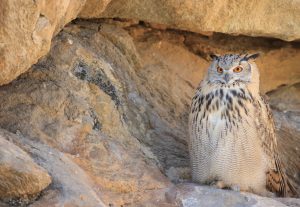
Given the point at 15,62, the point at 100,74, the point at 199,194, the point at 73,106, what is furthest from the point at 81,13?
the point at 199,194

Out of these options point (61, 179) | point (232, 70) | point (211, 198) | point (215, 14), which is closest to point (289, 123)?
point (232, 70)

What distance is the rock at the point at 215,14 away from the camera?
497 cm

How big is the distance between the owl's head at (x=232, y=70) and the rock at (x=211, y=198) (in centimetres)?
86

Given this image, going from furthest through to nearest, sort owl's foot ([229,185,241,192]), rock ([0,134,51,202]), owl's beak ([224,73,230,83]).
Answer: owl's beak ([224,73,230,83]), owl's foot ([229,185,241,192]), rock ([0,134,51,202])

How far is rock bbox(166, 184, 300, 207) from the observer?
168 inches

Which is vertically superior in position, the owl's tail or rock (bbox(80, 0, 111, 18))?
rock (bbox(80, 0, 111, 18))

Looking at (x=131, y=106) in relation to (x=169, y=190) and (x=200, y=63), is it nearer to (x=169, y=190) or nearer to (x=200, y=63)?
(x=169, y=190)

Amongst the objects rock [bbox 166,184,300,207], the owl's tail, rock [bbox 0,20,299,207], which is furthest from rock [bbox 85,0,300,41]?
rock [bbox 166,184,300,207]

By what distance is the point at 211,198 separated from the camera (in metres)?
4.32

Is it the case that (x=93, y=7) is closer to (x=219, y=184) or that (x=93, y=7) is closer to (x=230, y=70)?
(x=230, y=70)

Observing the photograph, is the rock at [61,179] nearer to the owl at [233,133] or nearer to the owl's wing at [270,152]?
the owl at [233,133]

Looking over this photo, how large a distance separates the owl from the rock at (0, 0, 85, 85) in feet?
4.31

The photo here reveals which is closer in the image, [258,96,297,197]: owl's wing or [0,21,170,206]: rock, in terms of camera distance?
[0,21,170,206]: rock

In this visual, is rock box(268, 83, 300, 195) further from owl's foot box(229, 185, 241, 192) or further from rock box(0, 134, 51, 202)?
rock box(0, 134, 51, 202)
